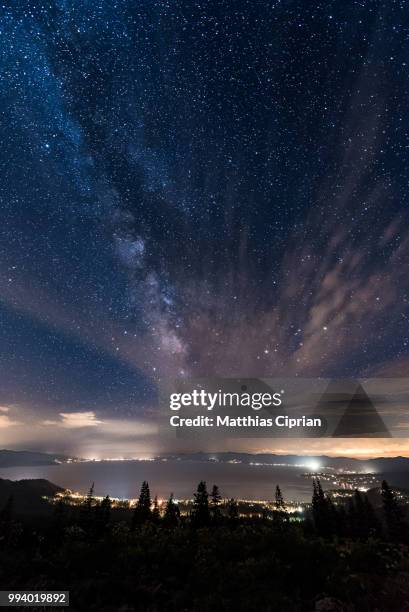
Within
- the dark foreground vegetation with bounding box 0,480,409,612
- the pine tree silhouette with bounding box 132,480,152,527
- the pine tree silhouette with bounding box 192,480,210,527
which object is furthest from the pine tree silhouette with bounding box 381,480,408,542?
the dark foreground vegetation with bounding box 0,480,409,612

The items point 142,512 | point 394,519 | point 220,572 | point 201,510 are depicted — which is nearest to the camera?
point 220,572

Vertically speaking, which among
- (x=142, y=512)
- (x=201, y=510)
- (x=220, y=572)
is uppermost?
(x=142, y=512)

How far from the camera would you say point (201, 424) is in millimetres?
25125

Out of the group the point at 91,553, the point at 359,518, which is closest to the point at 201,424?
the point at 91,553

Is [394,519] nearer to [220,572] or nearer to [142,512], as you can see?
[142,512]

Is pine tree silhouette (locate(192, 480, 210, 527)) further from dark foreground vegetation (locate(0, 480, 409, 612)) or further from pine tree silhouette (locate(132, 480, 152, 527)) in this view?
dark foreground vegetation (locate(0, 480, 409, 612))

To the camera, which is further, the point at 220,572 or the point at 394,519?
the point at 394,519

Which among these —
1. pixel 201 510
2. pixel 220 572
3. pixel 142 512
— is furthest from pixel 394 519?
pixel 220 572

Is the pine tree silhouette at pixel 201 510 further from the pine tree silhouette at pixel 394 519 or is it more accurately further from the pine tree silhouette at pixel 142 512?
the pine tree silhouette at pixel 394 519

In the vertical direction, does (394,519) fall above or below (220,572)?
above

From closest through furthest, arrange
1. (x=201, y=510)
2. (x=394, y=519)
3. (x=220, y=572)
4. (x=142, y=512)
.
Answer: (x=220, y=572) < (x=201, y=510) < (x=394, y=519) < (x=142, y=512)

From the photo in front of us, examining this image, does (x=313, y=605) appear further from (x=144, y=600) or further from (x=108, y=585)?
(x=108, y=585)

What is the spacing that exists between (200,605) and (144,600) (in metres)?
2.17

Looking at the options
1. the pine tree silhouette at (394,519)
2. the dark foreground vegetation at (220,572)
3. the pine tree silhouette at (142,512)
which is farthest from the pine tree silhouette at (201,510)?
the dark foreground vegetation at (220,572)
